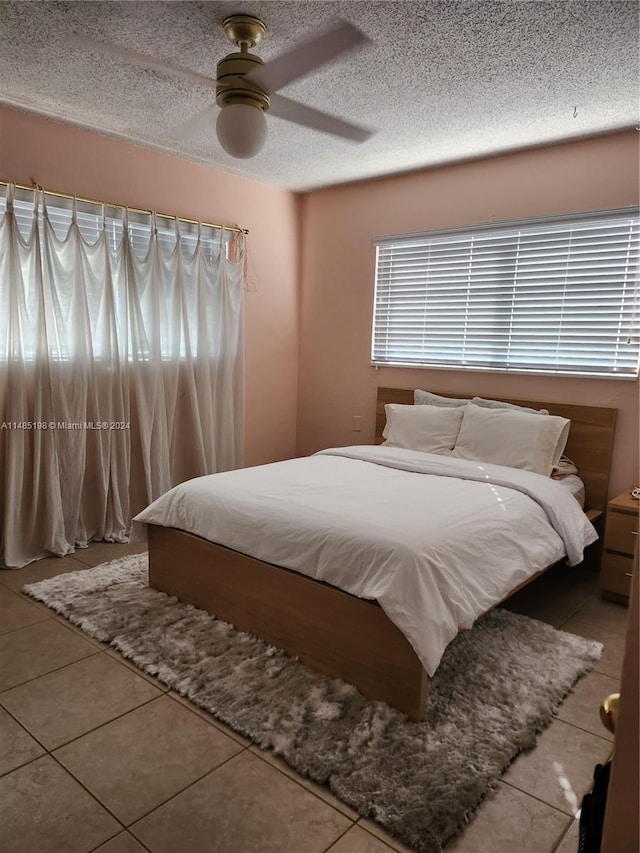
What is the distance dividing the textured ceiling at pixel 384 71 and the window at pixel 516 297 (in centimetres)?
56

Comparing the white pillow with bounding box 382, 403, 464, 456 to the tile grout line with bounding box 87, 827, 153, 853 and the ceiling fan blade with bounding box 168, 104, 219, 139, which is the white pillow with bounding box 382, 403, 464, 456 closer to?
the ceiling fan blade with bounding box 168, 104, 219, 139

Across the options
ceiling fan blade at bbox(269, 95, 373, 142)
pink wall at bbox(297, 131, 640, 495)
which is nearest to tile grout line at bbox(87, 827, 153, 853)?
ceiling fan blade at bbox(269, 95, 373, 142)

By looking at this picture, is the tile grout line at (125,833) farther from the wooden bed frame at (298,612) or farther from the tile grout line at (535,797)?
the tile grout line at (535,797)

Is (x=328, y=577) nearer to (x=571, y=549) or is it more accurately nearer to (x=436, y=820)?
(x=436, y=820)

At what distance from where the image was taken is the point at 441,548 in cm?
212

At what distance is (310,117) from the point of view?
2512mm

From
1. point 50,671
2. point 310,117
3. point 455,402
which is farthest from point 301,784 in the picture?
point 455,402

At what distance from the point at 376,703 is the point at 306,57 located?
2293mm

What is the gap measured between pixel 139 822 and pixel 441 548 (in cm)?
126

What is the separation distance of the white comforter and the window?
36.7 inches

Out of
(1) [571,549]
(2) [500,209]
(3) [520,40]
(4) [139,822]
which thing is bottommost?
(4) [139,822]

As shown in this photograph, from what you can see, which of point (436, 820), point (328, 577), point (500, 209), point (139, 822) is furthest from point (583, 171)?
point (139, 822)

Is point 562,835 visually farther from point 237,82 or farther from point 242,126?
point 237,82

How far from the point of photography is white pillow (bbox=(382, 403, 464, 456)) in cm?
366
